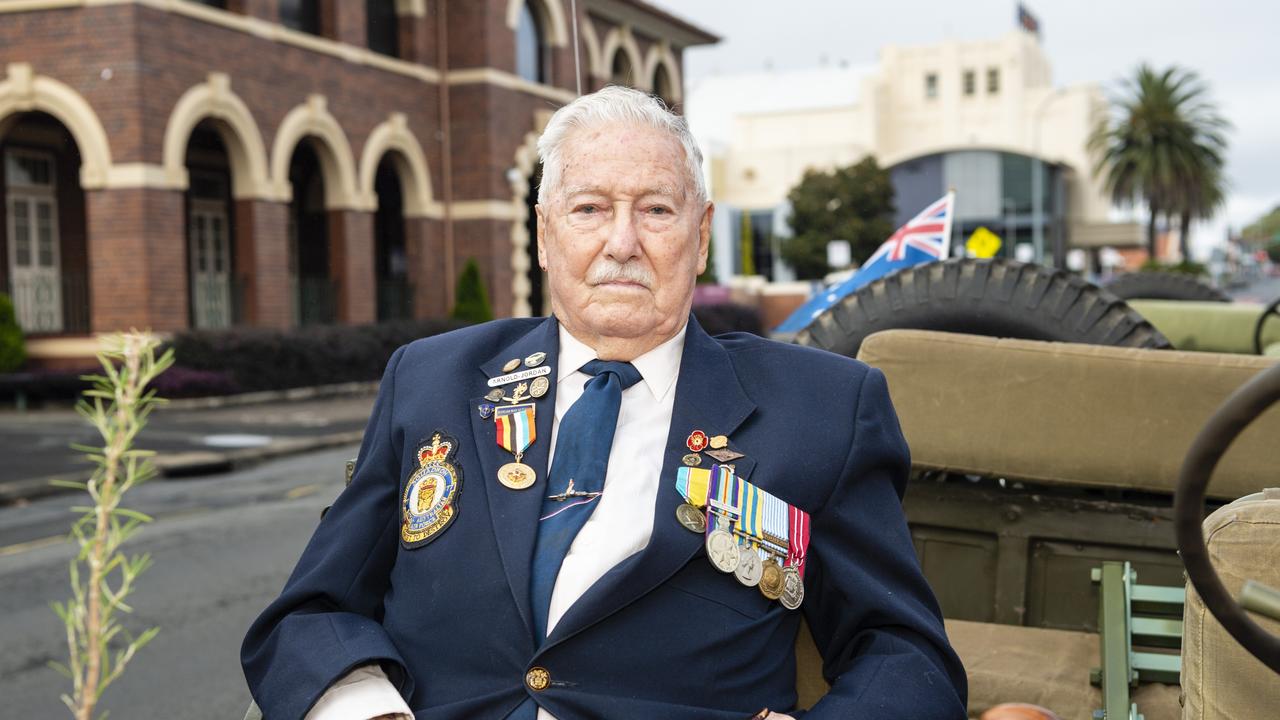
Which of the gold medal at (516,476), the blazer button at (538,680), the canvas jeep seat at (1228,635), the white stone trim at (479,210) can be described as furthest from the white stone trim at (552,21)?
the canvas jeep seat at (1228,635)

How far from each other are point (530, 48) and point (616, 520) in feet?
92.1

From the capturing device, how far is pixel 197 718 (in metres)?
5.11

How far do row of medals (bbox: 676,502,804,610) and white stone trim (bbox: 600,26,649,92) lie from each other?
29645 millimetres

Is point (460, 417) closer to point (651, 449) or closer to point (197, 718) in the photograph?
point (651, 449)

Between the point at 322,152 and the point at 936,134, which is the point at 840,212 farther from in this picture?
the point at 936,134

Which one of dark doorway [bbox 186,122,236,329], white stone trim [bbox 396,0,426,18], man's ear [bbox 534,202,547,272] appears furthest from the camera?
white stone trim [bbox 396,0,426,18]

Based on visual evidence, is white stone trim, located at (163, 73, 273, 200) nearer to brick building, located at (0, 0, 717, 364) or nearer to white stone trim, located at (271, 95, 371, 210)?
brick building, located at (0, 0, 717, 364)

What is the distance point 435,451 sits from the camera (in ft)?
9.11

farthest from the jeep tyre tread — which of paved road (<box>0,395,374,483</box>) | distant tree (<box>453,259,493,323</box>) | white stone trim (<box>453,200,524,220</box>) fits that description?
white stone trim (<box>453,200,524,220</box>)

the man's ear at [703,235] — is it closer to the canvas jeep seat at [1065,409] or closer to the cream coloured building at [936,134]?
the canvas jeep seat at [1065,409]

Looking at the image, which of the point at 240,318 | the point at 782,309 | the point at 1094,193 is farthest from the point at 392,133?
the point at 1094,193

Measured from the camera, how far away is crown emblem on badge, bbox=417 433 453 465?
2.77 metres

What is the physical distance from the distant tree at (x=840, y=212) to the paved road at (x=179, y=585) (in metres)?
46.9

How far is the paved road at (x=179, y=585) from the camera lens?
5.45m
